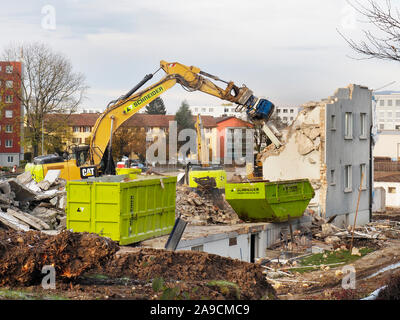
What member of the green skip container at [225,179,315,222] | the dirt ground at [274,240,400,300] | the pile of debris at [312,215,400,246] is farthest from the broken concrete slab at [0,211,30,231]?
the pile of debris at [312,215,400,246]

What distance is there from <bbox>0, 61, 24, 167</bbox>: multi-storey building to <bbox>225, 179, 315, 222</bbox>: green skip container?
126 ft

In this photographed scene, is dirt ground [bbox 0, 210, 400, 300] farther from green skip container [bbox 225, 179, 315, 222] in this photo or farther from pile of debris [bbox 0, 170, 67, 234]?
green skip container [bbox 225, 179, 315, 222]

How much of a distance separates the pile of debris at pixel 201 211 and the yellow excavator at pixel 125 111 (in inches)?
142

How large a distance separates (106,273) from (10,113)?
65.2 metres

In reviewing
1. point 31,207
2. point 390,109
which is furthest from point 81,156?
point 390,109

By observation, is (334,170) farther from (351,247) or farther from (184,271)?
(184,271)

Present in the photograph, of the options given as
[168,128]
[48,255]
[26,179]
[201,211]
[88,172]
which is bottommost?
[201,211]

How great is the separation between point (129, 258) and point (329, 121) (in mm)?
18798

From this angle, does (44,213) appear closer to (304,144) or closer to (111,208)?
(111,208)

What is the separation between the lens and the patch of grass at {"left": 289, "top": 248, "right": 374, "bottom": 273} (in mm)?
18884

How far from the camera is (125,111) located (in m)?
24.6

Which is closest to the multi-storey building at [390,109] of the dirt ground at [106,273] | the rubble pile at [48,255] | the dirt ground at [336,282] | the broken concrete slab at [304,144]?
the broken concrete slab at [304,144]

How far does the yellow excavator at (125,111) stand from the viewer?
79.6 ft
